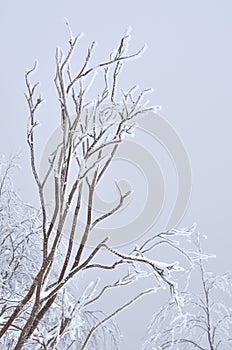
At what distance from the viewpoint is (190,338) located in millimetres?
5777

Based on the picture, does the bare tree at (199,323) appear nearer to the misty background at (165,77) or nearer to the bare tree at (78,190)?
the misty background at (165,77)

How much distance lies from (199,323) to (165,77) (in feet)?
200

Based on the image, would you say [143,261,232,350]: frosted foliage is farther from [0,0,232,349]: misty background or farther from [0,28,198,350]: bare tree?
[0,28,198,350]: bare tree

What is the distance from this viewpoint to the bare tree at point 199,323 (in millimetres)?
5598

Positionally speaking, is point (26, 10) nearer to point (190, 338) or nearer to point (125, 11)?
point (125, 11)

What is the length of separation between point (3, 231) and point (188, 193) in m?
4.72

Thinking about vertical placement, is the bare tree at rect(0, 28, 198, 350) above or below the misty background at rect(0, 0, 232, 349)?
below

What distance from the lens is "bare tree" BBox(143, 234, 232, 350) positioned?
5598mm

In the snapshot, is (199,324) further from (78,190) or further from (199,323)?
(78,190)

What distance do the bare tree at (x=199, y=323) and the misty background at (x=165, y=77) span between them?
103 centimetres

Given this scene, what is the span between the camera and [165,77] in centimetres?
6488

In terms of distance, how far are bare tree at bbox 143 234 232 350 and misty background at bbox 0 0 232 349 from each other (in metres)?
1.03

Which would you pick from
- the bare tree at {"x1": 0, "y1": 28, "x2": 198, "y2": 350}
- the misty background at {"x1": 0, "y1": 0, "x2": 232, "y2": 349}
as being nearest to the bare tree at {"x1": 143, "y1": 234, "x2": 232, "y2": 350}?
the misty background at {"x1": 0, "y1": 0, "x2": 232, "y2": 349}

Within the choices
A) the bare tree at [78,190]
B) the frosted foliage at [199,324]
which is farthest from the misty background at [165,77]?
the frosted foliage at [199,324]
